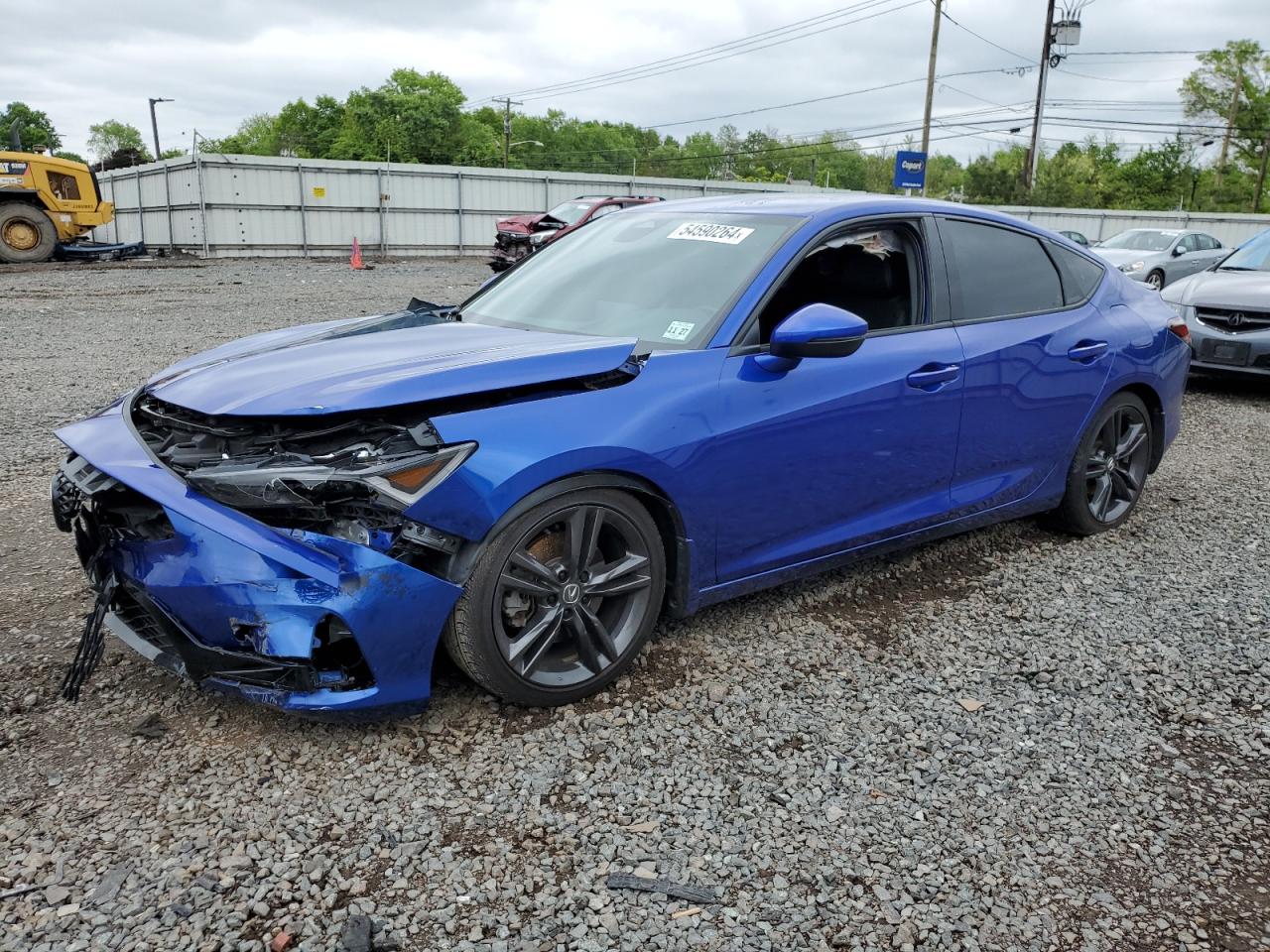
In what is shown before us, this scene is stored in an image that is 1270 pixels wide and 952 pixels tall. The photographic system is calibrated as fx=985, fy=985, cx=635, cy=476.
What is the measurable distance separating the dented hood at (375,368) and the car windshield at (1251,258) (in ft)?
30.0

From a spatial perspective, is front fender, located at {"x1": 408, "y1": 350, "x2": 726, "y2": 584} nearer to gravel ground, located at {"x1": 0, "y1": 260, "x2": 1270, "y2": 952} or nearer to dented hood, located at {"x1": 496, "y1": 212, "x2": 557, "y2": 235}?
gravel ground, located at {"x1": 0, "y1": 260, "x2": 1270, "y2": 952}

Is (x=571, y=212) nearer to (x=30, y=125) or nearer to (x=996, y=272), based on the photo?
(x=996, y=272)

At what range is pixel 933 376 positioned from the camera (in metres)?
3.87

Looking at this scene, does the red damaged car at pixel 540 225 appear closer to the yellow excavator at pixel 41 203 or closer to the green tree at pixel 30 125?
the yellow excavator at pixel 41 203

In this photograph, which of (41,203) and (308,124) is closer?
(41,203)

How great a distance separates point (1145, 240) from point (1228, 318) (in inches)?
430

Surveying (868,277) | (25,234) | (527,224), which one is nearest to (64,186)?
(25,234)

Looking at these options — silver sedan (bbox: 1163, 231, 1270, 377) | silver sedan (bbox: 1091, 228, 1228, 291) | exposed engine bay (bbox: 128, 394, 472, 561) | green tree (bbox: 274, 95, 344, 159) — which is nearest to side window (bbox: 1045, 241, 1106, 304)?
exposed engine bay (bbox: 128, 394, 472, 561)

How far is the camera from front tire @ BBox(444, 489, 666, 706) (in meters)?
2.85

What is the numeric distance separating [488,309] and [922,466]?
1891 mm

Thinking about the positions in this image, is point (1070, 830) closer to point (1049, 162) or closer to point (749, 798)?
point (749, 798)

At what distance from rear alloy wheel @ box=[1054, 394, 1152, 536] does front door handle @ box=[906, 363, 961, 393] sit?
1157mm

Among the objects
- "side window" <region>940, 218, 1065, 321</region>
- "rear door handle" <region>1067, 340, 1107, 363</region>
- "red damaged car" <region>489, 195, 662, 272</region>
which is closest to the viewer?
"side window" <region>940, 218, 1065, 321</region>

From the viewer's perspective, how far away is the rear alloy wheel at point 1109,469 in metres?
4.77
